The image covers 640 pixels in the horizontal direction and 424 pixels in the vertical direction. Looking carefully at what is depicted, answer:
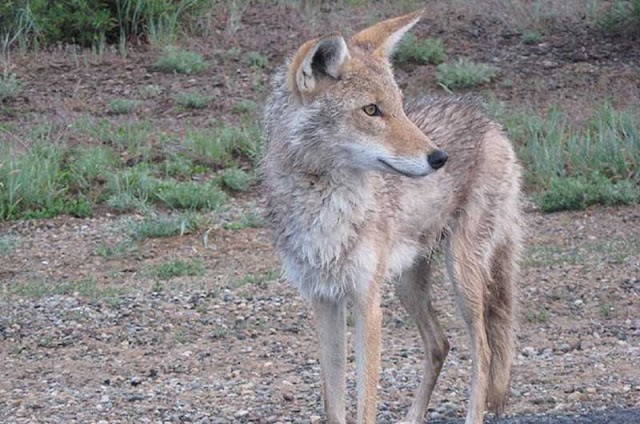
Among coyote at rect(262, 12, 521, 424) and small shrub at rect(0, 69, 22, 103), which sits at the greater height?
coyote at rect(262, 12, 521, 424)

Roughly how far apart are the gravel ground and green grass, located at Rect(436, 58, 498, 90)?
3006mm

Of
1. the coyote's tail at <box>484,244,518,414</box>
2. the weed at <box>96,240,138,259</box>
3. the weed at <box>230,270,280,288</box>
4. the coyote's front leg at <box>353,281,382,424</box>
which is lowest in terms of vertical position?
the weed at <box>96,240,138,259</box>

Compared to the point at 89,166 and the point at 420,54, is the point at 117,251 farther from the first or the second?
the point at 420,54

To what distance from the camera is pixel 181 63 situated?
14.1 m

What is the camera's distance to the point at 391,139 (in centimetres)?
595

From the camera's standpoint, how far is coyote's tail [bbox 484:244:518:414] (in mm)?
7105

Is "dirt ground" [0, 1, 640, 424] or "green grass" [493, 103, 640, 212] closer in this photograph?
"dirt ground" [0, 1, 640, 424]

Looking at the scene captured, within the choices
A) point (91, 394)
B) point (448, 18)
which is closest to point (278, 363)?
point (91, 394)

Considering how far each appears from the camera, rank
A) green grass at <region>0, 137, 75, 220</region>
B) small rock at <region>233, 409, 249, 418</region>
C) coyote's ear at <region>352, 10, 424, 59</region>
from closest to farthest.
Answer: coyote's ear at <region>352, 10, 424, 59</region>
small rock at <region>233, 409, 249, 418</region>
green grass at <region>0, 137, 75, 220</region>

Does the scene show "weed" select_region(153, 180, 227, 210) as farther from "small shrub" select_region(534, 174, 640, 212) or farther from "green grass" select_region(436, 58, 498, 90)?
"green grass" select_region(436, 58, 498, 90)

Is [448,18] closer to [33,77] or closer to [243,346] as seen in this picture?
[33,77]

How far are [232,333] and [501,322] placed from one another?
1.99 meters

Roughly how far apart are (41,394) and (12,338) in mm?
1138

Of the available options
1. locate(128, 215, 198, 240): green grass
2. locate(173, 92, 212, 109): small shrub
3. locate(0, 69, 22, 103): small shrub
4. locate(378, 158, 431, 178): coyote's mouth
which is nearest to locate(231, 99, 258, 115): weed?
locate(173, 92, 212, 109): small shrub
